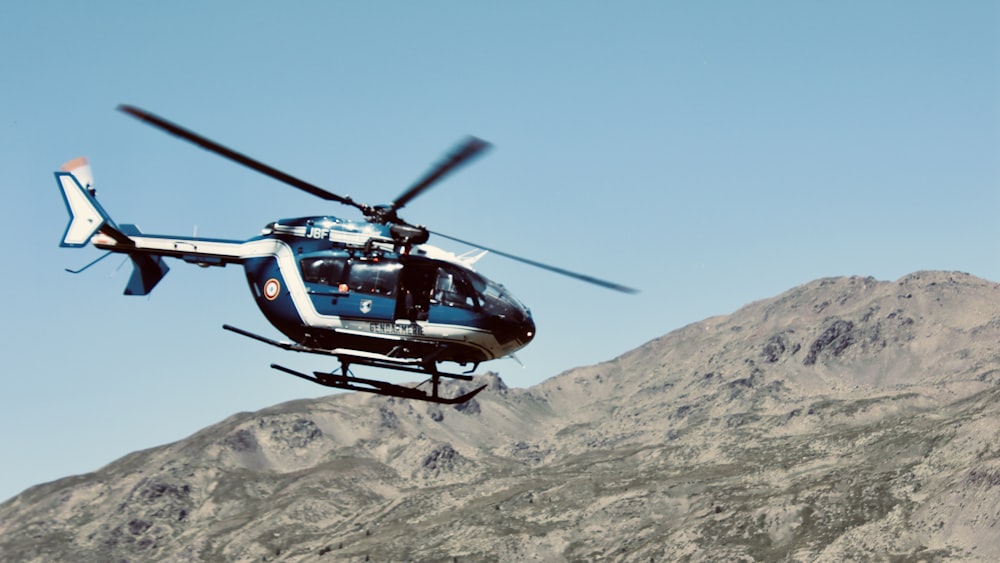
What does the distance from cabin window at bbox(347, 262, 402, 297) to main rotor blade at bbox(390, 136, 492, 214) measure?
340 cm

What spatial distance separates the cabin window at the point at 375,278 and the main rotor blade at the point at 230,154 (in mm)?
2370

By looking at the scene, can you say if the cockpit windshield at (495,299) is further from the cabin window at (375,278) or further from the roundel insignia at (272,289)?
the roundel insignia at (272,289)

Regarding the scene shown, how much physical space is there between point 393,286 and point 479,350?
4.12m

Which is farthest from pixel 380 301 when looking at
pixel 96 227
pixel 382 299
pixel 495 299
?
pixel 96 227

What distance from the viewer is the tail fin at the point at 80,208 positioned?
5153 cm

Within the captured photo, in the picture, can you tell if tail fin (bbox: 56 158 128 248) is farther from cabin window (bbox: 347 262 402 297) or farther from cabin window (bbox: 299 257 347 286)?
cabin window (bbox: 347 262 402 297)

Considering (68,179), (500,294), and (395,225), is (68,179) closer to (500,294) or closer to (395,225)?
(395,225)

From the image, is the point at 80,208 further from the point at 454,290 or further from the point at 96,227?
the point at 454,290

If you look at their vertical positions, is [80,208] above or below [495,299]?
above

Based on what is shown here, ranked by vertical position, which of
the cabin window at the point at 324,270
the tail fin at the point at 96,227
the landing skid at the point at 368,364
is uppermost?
the tail fin at the point at 96,227

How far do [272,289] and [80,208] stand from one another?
995 cm

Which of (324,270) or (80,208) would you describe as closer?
(324,270)

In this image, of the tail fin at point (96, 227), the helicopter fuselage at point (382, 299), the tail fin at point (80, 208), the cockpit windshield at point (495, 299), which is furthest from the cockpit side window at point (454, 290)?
the tail fin at point (80, 208)

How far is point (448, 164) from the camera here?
39.7 m
